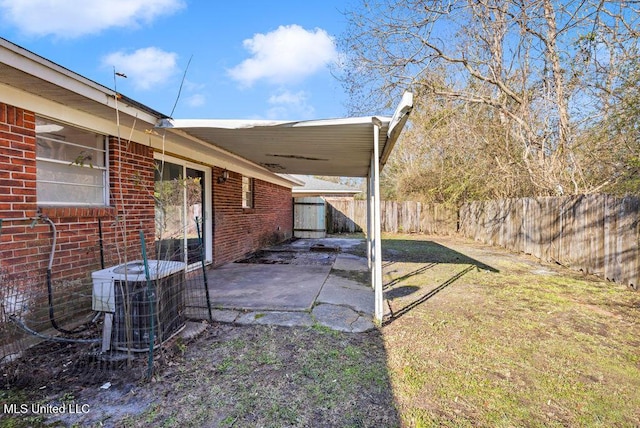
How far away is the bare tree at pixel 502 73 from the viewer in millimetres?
7430

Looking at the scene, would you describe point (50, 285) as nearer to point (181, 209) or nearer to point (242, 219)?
point (181, 209)

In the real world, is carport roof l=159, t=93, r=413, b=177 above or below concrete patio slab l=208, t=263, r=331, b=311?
above

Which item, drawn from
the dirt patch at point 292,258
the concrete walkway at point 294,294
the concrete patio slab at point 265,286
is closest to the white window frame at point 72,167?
the concrete walkway at point 294,294

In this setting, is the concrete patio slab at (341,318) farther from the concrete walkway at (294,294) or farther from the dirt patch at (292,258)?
the dirt patch at (292,258)

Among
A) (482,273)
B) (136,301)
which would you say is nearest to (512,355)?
(136,301)

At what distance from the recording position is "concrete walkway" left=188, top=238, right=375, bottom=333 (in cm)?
378

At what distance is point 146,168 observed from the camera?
451 centimetres

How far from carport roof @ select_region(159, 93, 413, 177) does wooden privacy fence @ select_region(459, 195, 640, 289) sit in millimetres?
4344

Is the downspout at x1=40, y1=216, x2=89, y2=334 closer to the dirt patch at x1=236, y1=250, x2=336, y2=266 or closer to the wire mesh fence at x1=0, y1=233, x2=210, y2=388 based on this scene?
the wire mesh fence at x1=0, y1=233, x2=210, y2=388

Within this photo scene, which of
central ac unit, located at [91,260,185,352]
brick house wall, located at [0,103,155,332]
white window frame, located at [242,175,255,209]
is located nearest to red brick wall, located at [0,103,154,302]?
brick house wall, located at [0,103,155,332]

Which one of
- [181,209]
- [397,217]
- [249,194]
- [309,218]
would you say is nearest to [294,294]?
[181,209]

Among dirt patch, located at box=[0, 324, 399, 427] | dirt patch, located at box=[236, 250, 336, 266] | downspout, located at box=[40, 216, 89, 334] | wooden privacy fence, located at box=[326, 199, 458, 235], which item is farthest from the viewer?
wooden privacy fence, located at box=[326, 199, 458, 235]

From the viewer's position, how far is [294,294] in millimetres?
4711

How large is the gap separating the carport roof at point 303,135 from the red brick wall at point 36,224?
985 millimetres
